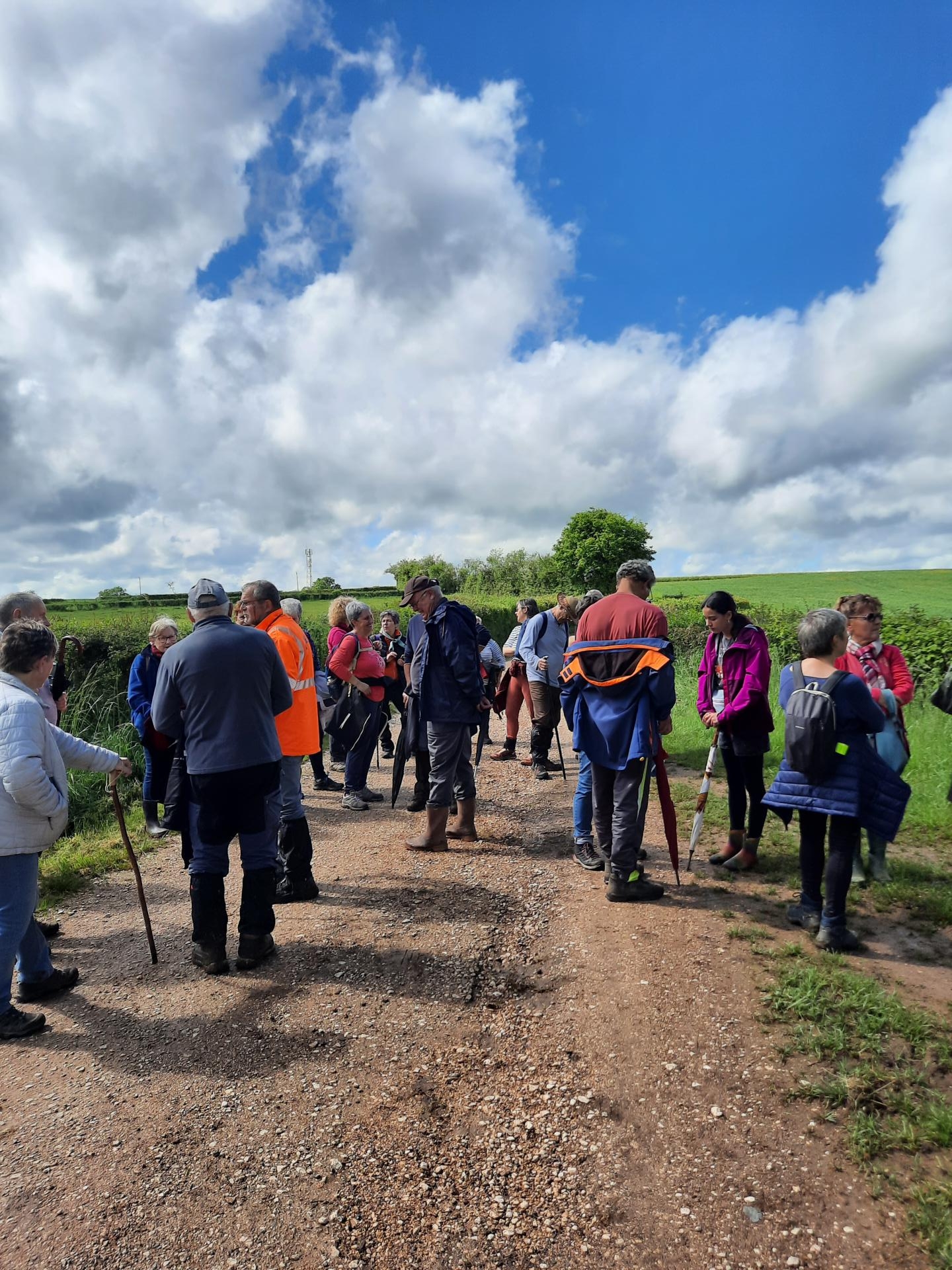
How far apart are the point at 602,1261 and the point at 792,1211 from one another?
0.68 metres

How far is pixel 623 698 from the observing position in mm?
4836

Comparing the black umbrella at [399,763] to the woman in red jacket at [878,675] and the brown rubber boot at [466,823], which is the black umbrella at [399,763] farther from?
the woman in red jacket at [878,675]

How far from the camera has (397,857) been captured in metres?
5.93

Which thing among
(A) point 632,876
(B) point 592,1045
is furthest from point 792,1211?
(A) point 632,876

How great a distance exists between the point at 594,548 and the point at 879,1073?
52.1 m

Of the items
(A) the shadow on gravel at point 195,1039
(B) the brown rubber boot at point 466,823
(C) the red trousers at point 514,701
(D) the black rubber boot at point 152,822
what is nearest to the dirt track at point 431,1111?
(A) the shadow on gravel at point 195,1039

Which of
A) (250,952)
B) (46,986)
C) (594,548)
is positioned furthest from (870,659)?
(594,548)

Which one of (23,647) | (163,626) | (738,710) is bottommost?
(738,710)

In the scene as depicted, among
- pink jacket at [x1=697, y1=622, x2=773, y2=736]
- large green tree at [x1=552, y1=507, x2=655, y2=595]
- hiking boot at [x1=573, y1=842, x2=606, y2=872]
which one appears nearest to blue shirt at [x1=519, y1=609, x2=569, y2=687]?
hiking boot at [x1=573, y1=842, x2=606, y2=872]

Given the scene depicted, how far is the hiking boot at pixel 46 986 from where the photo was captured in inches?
156

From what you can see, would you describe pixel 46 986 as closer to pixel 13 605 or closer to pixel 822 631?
pixel 13 605

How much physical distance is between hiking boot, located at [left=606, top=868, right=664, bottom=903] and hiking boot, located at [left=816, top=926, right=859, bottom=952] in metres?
1.04

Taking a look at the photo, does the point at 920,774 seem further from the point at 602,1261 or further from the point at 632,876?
the point at 602,1261

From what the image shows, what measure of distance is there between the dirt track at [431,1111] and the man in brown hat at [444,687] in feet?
4.08
